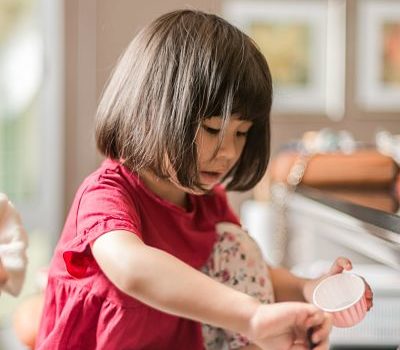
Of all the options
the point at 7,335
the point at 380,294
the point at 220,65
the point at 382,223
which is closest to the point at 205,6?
the point at 220,65

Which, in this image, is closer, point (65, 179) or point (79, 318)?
point (79, 318)

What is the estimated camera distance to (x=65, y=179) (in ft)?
10.3

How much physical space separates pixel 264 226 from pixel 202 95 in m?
1.58

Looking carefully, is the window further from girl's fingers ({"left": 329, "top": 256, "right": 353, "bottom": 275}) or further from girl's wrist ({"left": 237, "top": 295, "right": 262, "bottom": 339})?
girl's wrist ({"left": 237, "top": 295, "right": 262, "bottom": 339})

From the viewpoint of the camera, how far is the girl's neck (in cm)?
103

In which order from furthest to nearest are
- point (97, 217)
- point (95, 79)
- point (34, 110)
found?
1. point (34, 110)
2. point (95, 79)
3. point (97, 217)

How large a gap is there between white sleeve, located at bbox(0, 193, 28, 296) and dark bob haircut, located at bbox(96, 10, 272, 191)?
16 cm

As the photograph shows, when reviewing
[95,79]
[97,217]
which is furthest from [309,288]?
[95,79]

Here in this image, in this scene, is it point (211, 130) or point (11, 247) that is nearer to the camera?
point (211, 130)

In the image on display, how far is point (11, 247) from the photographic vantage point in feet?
3.51

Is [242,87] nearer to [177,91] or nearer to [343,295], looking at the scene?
[177,91]

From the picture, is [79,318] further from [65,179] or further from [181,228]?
[65,179]

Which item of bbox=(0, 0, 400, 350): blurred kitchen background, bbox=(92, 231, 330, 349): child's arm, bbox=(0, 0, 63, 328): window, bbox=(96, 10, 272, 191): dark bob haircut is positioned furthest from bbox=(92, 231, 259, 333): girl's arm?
bbox=(0, 0, 63, 328): window

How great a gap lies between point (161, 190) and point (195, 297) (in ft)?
1.05
